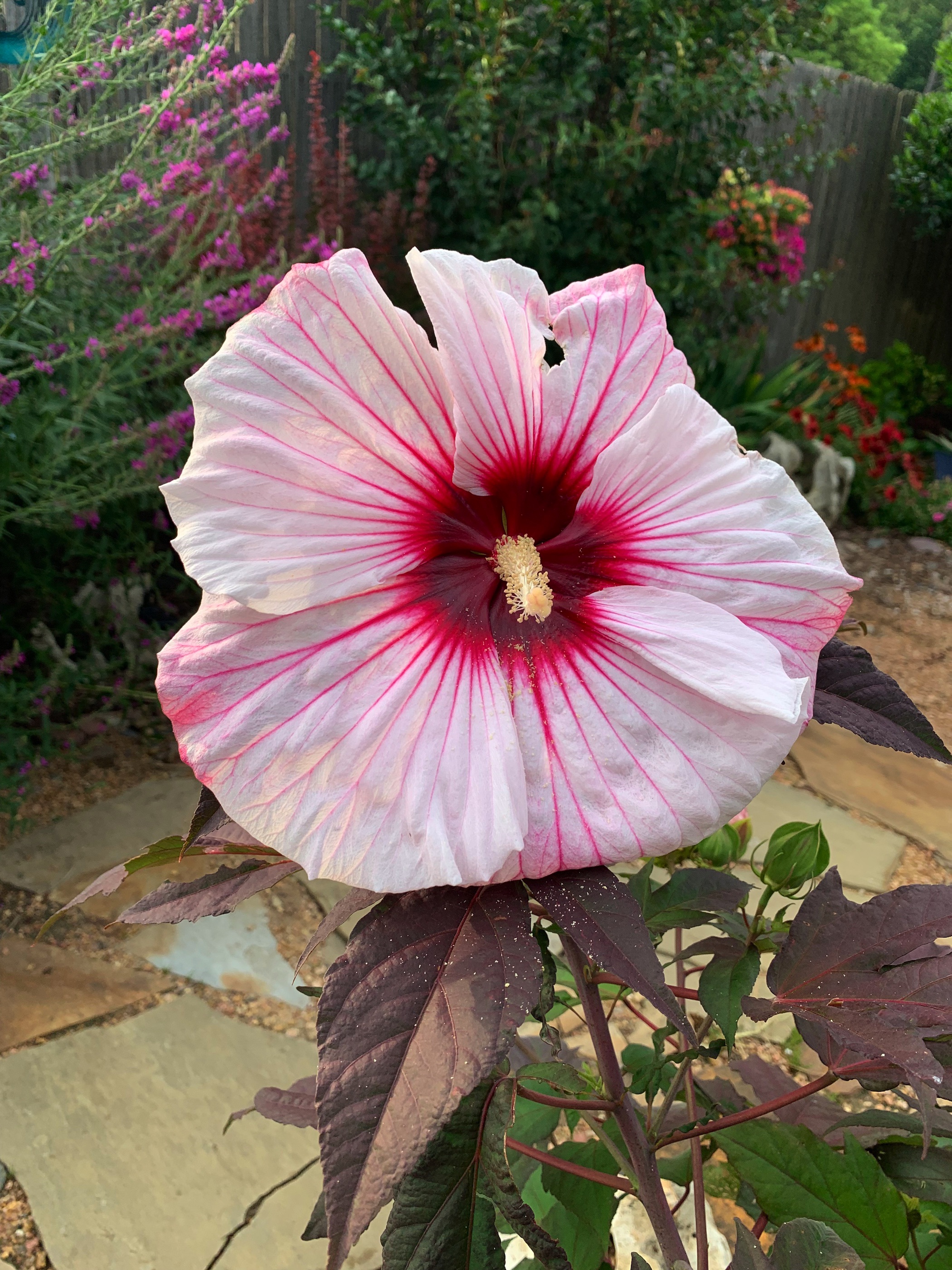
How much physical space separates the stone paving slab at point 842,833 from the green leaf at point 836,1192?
1.59 metres

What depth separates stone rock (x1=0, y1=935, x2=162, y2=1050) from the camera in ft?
5.53

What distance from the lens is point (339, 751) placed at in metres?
0.45

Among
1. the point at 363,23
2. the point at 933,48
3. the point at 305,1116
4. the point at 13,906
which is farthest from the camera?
the point at 933,48

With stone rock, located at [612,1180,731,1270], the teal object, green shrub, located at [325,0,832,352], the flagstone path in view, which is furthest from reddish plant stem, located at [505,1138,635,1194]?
green shrub, located at [325,0,832,352]

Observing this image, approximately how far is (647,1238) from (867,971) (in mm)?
793

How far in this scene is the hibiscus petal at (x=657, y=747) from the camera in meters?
0.46

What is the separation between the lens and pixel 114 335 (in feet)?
6.98

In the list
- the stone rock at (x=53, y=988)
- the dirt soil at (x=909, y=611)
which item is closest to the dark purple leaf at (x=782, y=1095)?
Result: the stone rock at (x=53, y=988)

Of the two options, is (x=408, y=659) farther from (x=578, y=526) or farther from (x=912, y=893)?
(x=912, y=893)

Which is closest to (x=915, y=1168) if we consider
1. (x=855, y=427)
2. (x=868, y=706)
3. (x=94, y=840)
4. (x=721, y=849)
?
(x=721, y=849)

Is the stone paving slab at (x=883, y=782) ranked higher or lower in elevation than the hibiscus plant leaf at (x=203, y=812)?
lower

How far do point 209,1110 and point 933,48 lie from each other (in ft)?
21.6

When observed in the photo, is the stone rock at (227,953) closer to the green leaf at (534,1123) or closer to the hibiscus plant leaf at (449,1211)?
the green leaf at (534,1123)

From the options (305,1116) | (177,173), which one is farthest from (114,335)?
(305,1116)
